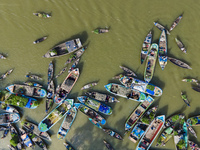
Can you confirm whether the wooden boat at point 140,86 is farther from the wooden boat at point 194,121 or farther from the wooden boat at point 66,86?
the wooden boat at point 66,86

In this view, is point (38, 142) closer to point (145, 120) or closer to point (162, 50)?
point (145, 120)

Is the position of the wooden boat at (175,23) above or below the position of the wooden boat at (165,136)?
above

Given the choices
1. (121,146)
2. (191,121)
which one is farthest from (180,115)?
(121,146)

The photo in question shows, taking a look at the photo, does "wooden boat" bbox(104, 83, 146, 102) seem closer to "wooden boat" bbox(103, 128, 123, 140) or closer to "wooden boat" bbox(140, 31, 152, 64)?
"wooden boat" bbox(140, 31, 152, 64)

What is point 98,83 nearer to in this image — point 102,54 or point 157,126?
point 102,54

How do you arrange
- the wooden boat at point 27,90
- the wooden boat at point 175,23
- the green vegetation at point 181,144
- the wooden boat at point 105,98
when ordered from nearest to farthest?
the green vegetation at point 181,144
the wooden boat at point 175,23
the wooden boat at point 105,98
the wooden boat at point 27,90

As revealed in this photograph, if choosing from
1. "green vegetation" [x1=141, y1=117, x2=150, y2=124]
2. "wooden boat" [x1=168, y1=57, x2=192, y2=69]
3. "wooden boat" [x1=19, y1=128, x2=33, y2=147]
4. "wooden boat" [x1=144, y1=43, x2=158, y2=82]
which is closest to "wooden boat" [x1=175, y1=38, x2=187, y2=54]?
"wooden boat" [x1=168, y1=57, x2=192, y2=69]

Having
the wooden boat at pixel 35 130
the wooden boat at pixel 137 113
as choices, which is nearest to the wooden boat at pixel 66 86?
the wooden boat at pixel 35 130

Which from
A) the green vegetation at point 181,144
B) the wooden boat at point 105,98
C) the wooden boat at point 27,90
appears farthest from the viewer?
the wooden boat at point 27,90
